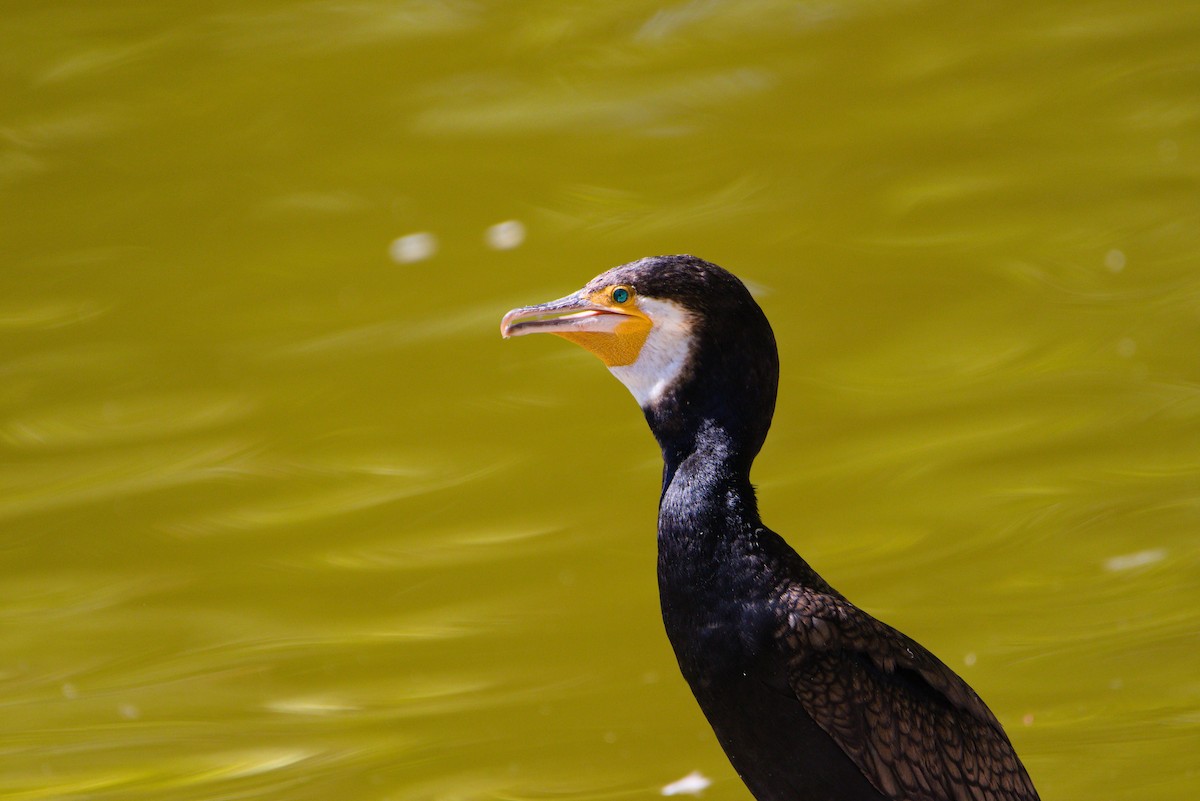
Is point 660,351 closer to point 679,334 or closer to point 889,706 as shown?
point 679,334

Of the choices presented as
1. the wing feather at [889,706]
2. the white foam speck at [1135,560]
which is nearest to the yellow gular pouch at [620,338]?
the wing feather at [889,706]

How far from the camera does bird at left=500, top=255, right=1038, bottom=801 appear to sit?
251 cm

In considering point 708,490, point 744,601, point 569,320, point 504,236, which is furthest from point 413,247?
point 744,601

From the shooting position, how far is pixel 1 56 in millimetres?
4516

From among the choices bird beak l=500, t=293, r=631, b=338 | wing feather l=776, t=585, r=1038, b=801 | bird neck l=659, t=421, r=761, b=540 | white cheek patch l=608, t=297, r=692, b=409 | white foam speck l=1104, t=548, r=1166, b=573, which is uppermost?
bird beak l=500, t=293, r=631, b=338

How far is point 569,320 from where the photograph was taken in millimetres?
2545

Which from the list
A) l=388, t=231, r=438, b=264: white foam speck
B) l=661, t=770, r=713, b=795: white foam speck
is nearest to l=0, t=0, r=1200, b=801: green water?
l=388, t=231, r=438, b=264: white foam speck

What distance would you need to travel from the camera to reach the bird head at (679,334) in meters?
2.54

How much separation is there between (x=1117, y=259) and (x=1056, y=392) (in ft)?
1.50

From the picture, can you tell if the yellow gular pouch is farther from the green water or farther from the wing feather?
the green water

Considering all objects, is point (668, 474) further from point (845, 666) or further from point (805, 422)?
point (805, 422)

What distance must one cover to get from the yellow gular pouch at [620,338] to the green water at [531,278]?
181 cm

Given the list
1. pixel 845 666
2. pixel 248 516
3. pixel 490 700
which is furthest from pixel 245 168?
pixel 845 666

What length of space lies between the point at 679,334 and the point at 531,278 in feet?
6.90
